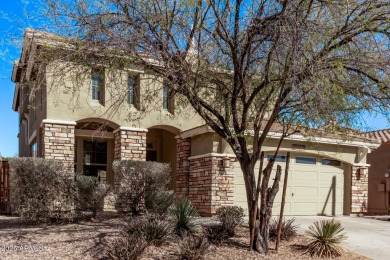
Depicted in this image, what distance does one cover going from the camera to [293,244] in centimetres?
1016

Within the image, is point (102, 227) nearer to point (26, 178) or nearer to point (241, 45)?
point (26, 178)

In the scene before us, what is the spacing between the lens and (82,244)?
8.88 m

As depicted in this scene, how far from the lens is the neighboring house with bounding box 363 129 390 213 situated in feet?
68.4

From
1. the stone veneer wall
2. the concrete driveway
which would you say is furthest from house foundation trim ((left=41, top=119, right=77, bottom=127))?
the concrete driveway

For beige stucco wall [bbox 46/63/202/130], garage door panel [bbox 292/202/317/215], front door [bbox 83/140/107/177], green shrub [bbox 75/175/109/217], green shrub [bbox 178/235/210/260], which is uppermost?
beige stucco wall [bbox 46/63/202/130]

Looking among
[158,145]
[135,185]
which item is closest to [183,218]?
[135,185]

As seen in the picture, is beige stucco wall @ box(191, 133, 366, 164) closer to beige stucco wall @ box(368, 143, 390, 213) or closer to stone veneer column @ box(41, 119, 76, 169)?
beige stucco wall @ box(368, 143, 390, 213)

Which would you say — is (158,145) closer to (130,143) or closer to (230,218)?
(130,143)

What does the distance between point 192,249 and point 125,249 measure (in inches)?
50.1

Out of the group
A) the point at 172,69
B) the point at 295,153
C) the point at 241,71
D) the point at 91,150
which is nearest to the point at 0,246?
the point at 172,69

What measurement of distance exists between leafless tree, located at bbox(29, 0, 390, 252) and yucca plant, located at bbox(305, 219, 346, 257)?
3.77 ft

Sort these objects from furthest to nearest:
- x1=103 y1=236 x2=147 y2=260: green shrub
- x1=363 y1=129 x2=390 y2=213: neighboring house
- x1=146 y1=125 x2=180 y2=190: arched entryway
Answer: x1=363 y1=129 x2=390 y2=213: neighboring house, x1=146 y1=125 x2=180 y2=190: arched entryway, x1=103 y1=236 x2=147 y2=260: green shrub

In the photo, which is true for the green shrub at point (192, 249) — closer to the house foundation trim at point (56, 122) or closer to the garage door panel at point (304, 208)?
the house foundation trim at point (56, 122)

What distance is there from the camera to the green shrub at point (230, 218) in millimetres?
10219
